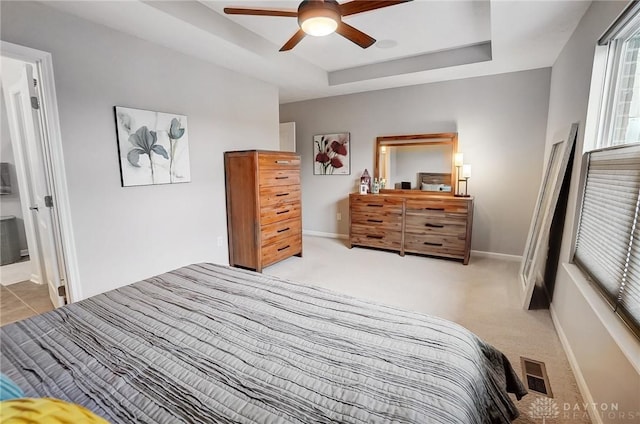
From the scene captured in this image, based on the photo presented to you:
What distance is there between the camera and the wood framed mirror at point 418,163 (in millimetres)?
4188

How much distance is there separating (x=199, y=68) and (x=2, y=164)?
128 inches

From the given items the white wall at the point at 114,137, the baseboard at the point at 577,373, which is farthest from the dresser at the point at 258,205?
the baseboard at the point at 577,373

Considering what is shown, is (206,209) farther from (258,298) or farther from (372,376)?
(372,376)

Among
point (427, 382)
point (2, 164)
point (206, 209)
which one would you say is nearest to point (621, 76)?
point (427, 382)

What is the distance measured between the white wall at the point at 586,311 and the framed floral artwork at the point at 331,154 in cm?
277

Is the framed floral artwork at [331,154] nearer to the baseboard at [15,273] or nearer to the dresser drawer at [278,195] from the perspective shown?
the dresser drawer at [278,195]

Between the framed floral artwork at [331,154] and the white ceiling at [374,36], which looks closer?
the white ceiling at [374,36]

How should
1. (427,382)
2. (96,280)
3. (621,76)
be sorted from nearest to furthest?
(427,382) → (621,76) → (96,280)

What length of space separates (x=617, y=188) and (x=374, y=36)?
252cm

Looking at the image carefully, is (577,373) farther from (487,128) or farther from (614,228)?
(487,128)

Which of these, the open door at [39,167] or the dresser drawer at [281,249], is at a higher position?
the open door at [39,167]

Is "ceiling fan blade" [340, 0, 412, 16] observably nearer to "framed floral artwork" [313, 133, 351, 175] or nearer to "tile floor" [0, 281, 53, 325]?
"framed floral artwork" [313, 133, 351, 175]

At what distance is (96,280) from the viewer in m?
2.47

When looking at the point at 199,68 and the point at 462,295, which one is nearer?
the point at 462,295
